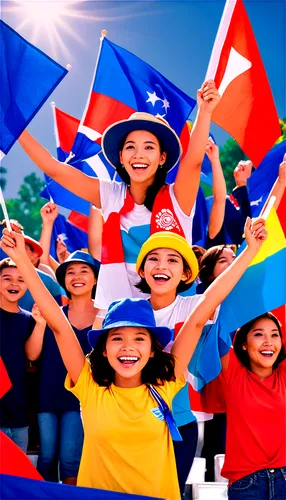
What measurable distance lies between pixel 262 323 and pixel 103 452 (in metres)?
1.29

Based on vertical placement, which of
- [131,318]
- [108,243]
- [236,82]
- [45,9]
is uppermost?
[45,9]

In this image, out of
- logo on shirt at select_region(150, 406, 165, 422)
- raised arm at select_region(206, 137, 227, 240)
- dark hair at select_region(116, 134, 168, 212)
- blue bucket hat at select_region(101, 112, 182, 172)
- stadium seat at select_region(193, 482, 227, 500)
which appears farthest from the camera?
raised arm at select_region(206, 137, 227, 240)

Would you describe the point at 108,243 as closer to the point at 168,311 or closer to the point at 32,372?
the point at 168,311

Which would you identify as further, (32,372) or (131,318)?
(32,372)

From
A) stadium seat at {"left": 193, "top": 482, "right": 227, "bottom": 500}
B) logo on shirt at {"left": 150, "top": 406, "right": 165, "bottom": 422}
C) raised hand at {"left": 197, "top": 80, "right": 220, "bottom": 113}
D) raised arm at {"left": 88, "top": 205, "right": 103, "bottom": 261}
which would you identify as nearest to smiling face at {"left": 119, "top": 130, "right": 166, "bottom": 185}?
raised hand at {"left": 197, "top": 80, "right": 220, "bottom": 113}

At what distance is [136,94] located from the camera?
6504mm

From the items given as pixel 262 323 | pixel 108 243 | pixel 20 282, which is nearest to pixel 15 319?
pixel 20 282

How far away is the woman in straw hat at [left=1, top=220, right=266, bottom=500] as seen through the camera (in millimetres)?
3582

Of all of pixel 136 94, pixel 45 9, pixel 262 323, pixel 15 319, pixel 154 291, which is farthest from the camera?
pixel 45 9

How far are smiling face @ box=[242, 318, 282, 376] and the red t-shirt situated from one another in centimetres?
7

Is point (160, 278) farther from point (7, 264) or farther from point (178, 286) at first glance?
point (7, 264)

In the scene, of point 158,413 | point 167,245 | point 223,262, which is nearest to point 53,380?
point 223,262

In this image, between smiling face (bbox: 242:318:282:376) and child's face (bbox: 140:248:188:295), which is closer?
child's face (bbox: 140:248:188:295)

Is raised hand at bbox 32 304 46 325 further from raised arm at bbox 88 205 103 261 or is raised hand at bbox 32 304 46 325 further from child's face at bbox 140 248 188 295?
raised arm at bbox 88 205 103 261
